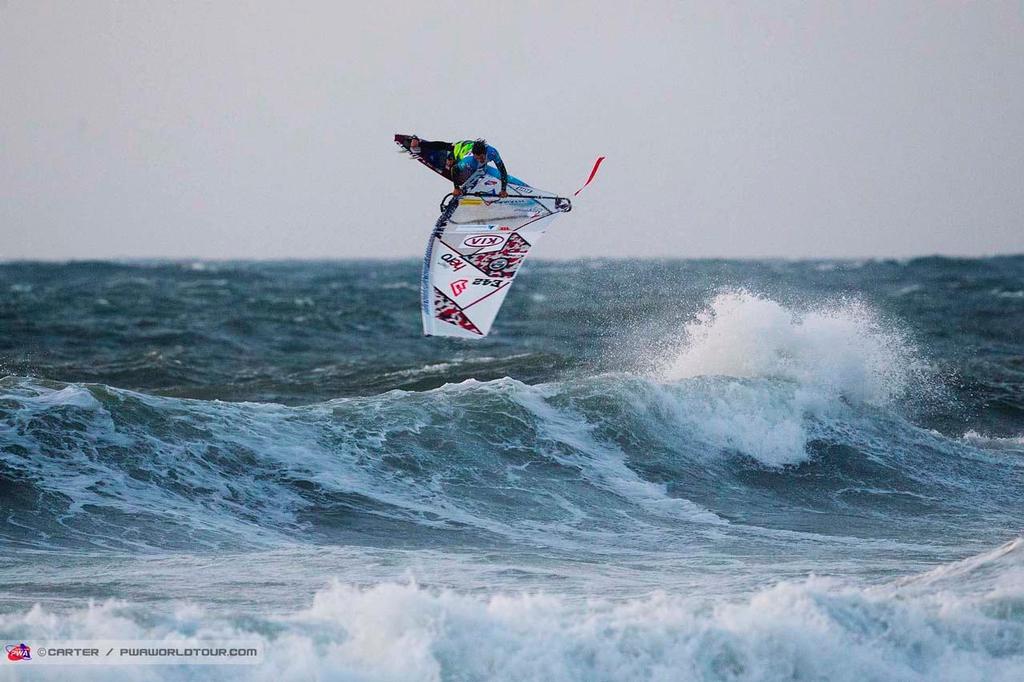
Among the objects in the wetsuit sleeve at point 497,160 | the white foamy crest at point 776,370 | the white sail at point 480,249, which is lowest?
the white foamy crest at point 776,370

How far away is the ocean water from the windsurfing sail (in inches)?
75.4

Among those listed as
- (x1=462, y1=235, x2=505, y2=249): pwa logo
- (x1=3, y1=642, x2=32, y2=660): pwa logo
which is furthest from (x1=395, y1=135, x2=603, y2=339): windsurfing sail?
(x1=3, y1=642, x2=32, y2=660): pwa logo

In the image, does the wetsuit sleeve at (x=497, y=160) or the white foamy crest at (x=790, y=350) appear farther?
the white foamy crest at (x=790, y=350)

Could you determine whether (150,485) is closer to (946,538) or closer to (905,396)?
(946,538)

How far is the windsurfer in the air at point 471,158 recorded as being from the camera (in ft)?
31.3

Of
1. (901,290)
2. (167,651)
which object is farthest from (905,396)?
(901,290)

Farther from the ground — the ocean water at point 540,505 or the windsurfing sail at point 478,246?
the windsurfing sail at point 478,246

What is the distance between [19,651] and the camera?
5.94m

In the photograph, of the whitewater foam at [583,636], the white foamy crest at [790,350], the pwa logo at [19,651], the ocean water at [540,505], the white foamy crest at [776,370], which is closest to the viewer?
the pwa logo at [19,651]

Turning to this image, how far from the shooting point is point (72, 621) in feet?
20.4

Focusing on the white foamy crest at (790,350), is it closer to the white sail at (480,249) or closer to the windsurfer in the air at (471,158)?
the white sail at (480,249)

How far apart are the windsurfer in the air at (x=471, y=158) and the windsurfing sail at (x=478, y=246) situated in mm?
76

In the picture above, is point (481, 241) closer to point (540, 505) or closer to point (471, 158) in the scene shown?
point (471, 158)

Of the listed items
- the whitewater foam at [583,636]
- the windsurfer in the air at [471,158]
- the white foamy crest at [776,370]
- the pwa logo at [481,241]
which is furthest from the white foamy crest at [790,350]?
the whitewater foam at [583,636]
